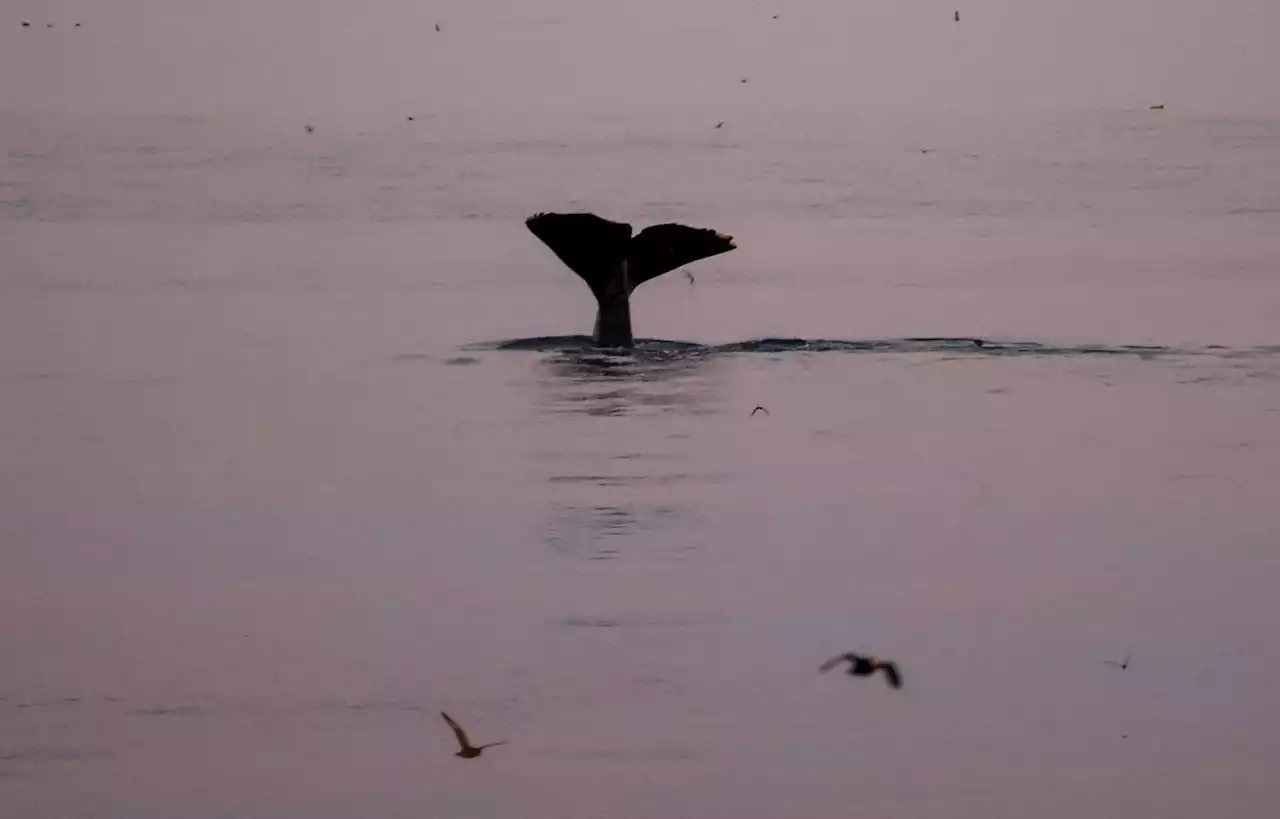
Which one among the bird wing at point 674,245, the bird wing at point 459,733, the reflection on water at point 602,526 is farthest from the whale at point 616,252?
the bird wing at point 459,733

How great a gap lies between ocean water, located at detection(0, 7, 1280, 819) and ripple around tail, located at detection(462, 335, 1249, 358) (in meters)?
0.01

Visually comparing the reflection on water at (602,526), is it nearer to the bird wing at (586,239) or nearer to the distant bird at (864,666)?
the distant bird at (864,666)

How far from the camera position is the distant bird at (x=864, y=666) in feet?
10.3

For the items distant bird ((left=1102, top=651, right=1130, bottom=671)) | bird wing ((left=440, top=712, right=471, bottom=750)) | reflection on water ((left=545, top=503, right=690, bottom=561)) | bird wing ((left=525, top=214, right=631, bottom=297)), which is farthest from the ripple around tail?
bird wing ((left=440, top=712, right=471, bottom=750))

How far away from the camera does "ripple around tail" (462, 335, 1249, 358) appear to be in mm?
3941

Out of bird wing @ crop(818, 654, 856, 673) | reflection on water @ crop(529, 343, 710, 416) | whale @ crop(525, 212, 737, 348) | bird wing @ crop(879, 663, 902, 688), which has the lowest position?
bird wing @ crop(879, 663, 902, 688)

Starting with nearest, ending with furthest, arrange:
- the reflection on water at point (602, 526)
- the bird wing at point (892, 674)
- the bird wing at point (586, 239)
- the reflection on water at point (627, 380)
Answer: the bird wing at point (892, 674) < the reflection on water at point (602, 526) < the reflection on water at point (627, 380) < the bird wing at point (586, 239)

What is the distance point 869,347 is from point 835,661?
1.09m

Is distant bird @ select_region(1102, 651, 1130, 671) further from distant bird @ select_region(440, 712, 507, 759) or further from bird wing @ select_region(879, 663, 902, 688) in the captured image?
distant bird @ select_region(440, 712, 507, 759)

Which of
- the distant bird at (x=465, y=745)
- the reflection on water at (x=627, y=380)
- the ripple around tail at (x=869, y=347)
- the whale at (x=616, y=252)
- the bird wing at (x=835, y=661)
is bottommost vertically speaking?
the distant bird at (x=465, y=745)

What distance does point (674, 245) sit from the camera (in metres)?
4.11

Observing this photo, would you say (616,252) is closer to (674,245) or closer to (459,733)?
(674,245)

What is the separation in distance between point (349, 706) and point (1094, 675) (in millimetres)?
1249

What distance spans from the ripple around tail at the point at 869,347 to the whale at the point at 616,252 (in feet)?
0.22
